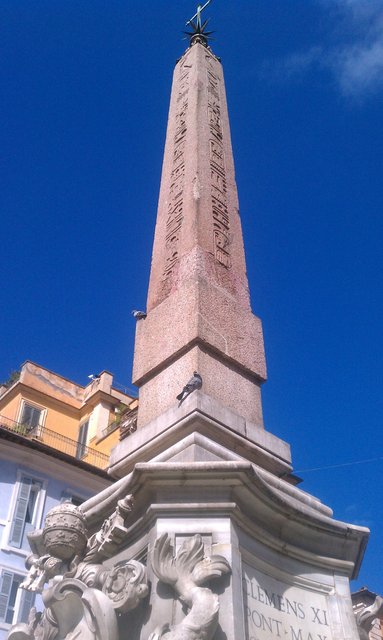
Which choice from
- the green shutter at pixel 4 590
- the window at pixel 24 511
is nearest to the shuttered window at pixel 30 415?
the window at pixel 24 511

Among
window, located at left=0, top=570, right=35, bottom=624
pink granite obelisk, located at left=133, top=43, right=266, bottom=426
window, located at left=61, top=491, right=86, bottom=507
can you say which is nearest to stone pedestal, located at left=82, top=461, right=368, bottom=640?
pink granite obelisk, located at left=133, top=43, right=266, bottom=426

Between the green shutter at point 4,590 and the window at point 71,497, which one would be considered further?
the window at point 71,497

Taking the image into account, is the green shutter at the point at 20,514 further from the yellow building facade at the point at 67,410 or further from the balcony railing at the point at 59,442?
the yellow building facade at the point at 67,410

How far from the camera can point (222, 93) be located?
9.61m

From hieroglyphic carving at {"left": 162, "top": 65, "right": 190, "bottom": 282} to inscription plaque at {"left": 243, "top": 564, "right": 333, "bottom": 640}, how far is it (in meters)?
3.04

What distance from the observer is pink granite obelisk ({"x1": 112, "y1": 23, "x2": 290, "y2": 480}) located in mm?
5273

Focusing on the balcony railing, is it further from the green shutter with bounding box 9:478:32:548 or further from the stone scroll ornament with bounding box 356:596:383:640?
the stone scroll ornament with bounding box 356:596:383:640

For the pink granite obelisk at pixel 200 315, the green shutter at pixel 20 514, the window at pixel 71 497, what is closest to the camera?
the pink granite obelisk at pixel 200 315

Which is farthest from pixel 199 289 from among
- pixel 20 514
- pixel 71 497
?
pixel 71 497

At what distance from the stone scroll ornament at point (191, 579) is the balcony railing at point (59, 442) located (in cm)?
1786

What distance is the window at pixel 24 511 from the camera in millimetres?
16469

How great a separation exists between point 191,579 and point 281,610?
730mm

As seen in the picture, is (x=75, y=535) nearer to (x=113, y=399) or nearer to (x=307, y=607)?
(x=307, y=607)

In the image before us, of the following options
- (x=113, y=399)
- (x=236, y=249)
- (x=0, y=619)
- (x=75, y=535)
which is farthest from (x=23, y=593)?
(x=75, y=535)
